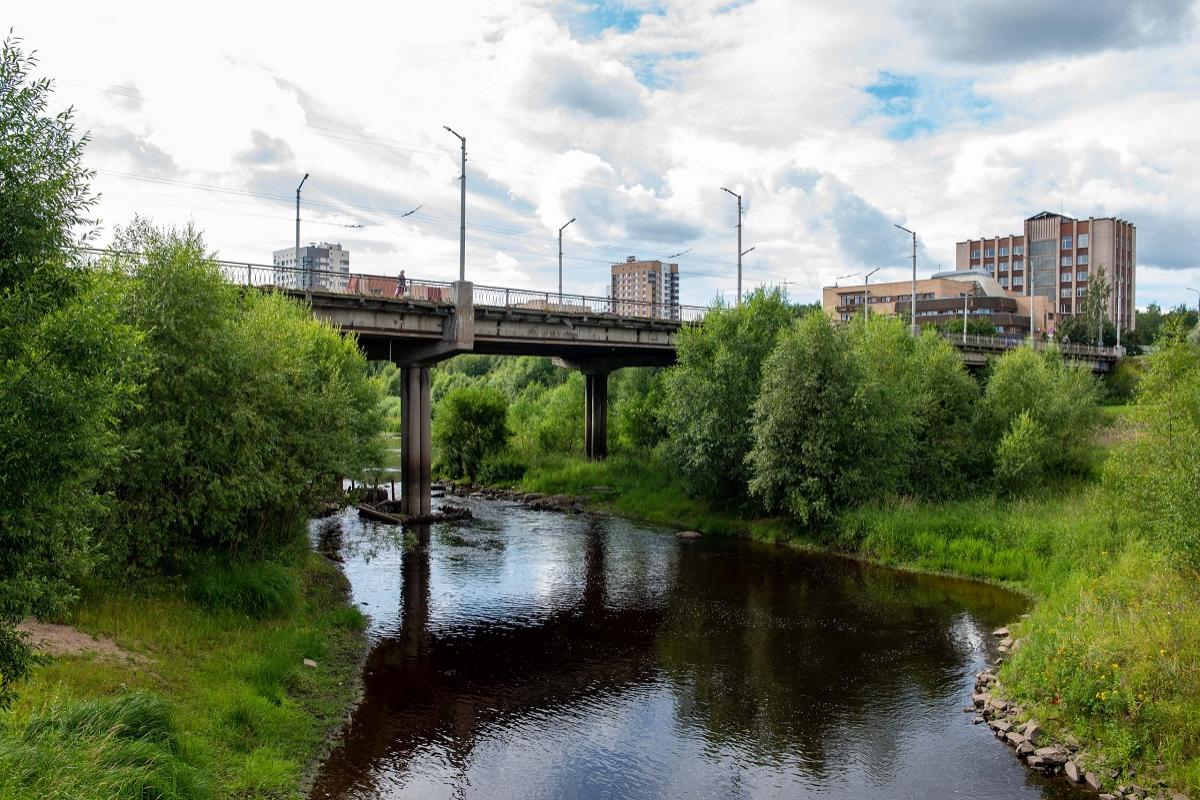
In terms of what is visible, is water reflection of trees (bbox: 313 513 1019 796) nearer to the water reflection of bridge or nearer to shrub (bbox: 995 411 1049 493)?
the water reflection of bridge

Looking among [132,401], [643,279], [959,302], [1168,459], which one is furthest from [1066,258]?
[132,401]

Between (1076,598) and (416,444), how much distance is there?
102 ft

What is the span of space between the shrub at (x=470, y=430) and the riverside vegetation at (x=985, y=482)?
8.34 ft

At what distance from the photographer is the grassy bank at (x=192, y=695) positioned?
38.3 ft

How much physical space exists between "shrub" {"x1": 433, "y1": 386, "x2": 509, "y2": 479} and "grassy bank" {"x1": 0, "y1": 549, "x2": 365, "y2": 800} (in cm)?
3319

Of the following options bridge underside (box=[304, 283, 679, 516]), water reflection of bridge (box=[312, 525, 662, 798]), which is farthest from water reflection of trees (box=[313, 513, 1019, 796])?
bridge underside (box=[304, 283, 679, 516])

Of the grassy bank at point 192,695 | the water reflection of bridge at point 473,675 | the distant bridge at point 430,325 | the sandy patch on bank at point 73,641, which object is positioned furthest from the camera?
the distant bridge at point 430,325

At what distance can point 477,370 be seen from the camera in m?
112

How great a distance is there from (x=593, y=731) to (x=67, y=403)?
41.0 feet

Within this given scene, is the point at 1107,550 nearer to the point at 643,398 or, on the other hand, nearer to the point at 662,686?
the point at 662,686

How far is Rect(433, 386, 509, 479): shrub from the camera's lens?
59.1 meters

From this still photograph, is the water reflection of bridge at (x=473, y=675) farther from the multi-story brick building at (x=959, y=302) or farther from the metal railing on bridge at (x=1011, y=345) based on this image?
the multi-story brick building at (x=959, y=302)

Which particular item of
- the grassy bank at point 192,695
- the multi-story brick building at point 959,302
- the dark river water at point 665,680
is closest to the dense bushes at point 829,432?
the dark river water at point 665,680

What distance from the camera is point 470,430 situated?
59.1m
